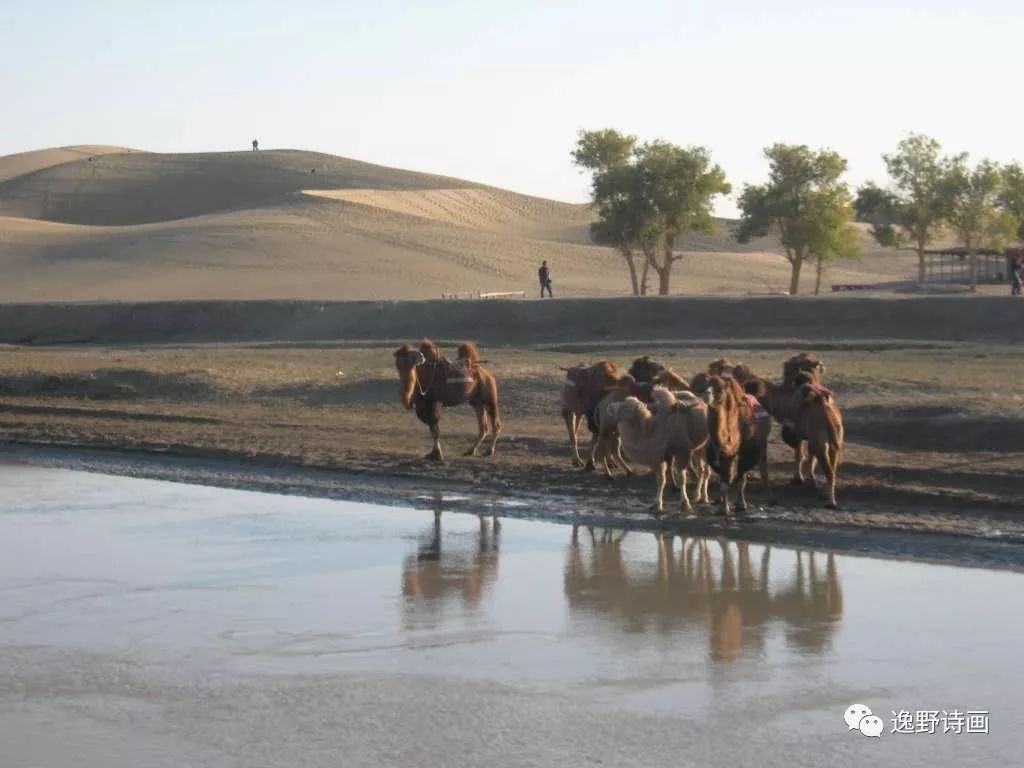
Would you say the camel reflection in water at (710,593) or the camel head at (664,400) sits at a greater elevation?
the camel head at (664,400)

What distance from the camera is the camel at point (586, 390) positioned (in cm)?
1897

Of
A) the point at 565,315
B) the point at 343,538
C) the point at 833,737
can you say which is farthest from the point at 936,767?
the point at 565,315

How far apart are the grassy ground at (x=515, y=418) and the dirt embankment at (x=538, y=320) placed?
180 inches

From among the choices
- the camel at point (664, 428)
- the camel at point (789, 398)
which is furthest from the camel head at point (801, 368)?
the camel at point (664, 428)

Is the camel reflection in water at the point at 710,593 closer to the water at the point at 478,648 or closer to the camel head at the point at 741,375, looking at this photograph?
the water at the point at 478,648

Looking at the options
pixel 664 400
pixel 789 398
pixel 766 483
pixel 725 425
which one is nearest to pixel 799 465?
pixel 766 483

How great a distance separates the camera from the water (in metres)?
9.45

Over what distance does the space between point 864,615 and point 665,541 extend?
3.45 meters

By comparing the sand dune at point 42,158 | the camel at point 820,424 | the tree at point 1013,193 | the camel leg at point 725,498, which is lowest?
the camel leg at point 725,498

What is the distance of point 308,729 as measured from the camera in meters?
9.71

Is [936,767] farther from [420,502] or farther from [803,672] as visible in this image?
[420,502]

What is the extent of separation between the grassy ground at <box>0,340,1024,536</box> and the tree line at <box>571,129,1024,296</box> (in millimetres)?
28473

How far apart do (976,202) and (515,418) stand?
4616cm

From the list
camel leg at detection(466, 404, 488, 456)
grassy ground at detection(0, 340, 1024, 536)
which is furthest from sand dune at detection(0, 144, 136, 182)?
camel leg at detection(466, 404, 488, 456)
